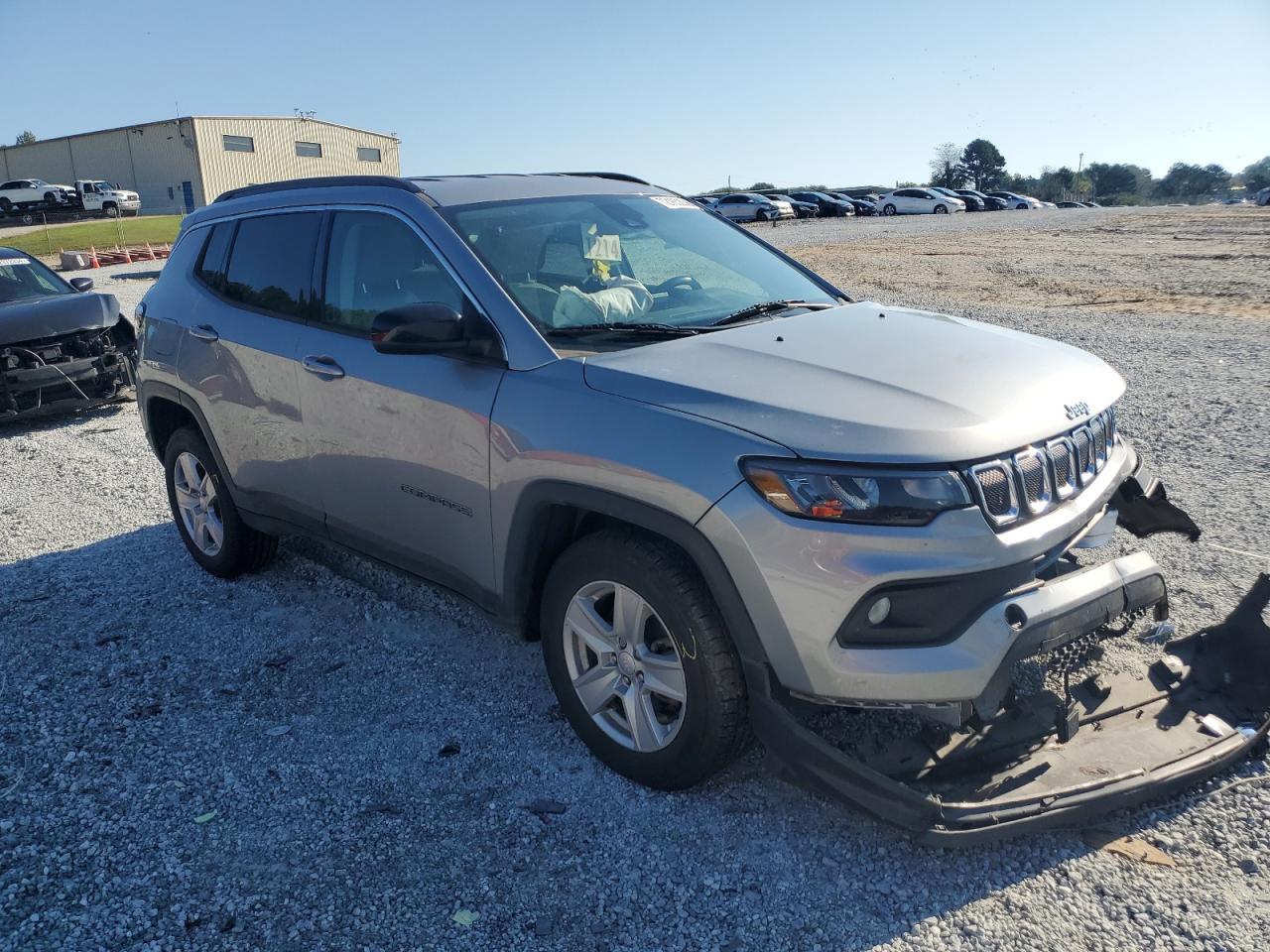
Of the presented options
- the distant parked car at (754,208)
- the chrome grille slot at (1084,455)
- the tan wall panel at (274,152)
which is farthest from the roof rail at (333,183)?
the tan wall panel at (274,152)

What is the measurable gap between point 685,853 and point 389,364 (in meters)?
2.10

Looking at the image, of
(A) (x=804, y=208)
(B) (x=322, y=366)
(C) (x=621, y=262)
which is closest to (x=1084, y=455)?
(C) (x=621, y=262)

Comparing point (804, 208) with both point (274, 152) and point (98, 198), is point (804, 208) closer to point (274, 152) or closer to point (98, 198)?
point (274, 152)

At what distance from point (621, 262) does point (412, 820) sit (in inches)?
91.3

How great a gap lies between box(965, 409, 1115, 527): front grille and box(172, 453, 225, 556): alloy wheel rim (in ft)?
12.9

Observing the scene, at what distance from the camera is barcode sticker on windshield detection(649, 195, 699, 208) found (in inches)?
179

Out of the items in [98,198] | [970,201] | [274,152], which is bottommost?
[970,201]

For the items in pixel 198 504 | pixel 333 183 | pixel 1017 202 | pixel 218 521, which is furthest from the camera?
pixel 1017 202

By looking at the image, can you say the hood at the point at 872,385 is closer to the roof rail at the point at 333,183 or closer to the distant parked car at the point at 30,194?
the roof rail at the point at 333,183

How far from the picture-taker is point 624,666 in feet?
10.7

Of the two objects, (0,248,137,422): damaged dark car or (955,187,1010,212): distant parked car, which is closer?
(0,248,137,422): damaged dark car

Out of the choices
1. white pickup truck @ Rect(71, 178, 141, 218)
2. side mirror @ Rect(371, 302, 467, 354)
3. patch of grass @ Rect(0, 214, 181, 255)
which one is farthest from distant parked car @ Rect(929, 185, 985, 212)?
side mirror @ Rect(371, 302, 467, 354)

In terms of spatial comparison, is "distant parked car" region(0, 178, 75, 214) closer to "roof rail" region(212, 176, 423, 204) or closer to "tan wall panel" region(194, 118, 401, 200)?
"tan wall panel" region(194, 118, 401, 200)

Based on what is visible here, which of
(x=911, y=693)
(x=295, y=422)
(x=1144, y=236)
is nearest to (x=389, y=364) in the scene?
(x=295, y=422)
